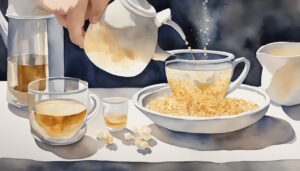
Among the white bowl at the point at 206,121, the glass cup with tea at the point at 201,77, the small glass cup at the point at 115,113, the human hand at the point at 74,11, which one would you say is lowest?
the small glass cup at the point at 115,113

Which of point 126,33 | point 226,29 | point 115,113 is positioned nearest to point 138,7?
point 126,33

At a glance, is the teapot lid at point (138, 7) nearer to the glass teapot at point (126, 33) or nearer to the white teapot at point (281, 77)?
the glass teapot at point (126, 33)

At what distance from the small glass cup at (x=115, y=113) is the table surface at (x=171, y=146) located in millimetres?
16

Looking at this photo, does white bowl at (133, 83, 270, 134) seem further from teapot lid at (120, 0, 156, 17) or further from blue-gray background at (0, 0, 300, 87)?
blue-gray background at (0, 0, 300, 87)

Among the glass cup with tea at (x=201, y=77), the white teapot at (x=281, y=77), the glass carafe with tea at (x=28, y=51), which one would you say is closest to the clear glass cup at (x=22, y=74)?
the glass carafe with tea at (x=28, y=51)

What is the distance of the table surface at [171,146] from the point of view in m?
0.82

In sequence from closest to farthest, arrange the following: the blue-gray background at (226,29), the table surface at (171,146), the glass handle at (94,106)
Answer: the table surface at (171,146), the glass handle at (94,106), the blue-gray background at (226,29)

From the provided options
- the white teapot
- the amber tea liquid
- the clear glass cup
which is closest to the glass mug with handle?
the amber tea liquid

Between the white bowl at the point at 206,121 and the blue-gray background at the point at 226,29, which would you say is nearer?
the white bowl at the point at 206,121

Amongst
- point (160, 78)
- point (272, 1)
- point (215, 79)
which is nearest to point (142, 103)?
point (215, 79)

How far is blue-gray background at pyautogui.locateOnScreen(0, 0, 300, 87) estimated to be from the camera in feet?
3.88

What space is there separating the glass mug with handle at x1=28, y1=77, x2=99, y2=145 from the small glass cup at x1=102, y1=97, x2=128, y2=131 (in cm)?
5

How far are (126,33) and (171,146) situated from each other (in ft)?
0.55

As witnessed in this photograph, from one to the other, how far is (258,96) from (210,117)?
6.4 inches
